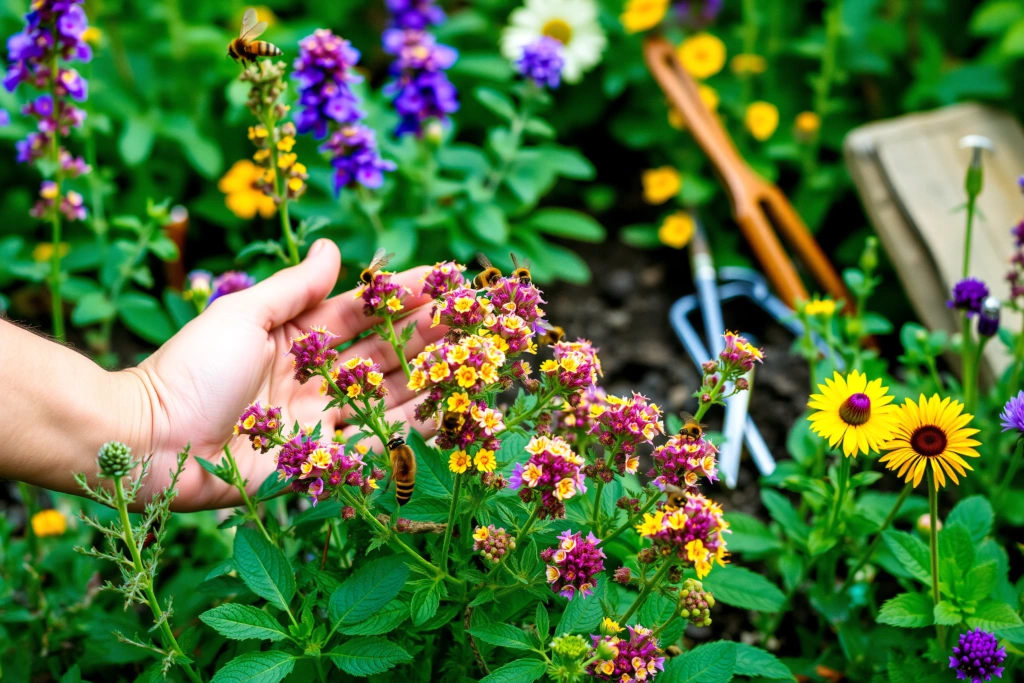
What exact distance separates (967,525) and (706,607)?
683mm

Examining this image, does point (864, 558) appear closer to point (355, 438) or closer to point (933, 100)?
point (355, 438)

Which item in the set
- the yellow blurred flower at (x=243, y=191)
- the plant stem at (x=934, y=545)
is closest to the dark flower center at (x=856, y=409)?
the plant stem at (x=934, y=545)

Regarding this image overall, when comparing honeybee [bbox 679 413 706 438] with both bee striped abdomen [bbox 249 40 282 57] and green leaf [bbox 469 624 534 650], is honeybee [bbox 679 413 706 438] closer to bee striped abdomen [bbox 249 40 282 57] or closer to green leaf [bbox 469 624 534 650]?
green leaf [bbox 469 624 534 650]

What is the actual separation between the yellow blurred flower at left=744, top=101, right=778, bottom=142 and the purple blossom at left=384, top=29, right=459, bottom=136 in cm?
113

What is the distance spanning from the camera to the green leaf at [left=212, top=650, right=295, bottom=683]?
1.13m

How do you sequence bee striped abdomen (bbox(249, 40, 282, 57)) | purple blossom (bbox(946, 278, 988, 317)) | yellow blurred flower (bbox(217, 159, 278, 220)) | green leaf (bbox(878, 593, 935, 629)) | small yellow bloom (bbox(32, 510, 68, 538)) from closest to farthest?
green leaf (bbox(878, 593, 935, 629)) < bee striped abdomen (bbox(249, 40, 282, 57)) < purple blossom (bbox(946, 278, 988, 317)) < small yellow bloom (bbox(32, 510, 68, 538)) < yellow blurred flower (bbox(217, 159, 278, 220))

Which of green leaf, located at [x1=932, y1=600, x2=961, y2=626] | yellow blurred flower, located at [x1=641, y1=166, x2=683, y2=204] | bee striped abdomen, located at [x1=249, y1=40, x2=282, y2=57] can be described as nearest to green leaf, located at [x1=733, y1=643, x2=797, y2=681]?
green leaf, located at [x1=932, y1=600, x2=961, y2=626]

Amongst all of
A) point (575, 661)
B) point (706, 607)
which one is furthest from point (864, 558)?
point (575, 661)

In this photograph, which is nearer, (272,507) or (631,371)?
(272,507)

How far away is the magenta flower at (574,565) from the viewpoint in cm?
107

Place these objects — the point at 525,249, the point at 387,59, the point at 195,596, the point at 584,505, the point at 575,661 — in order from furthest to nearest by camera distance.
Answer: the point at 387,59
the point at 525,249
the point at 195,596
the point at 584,505
the point at 575,661

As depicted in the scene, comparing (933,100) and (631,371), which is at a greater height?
(933,100)

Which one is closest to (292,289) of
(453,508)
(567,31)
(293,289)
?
(293,289)

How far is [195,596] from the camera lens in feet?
5.63
